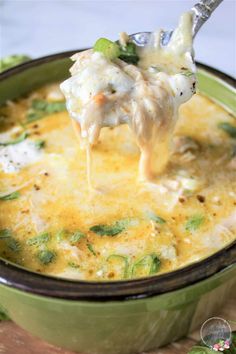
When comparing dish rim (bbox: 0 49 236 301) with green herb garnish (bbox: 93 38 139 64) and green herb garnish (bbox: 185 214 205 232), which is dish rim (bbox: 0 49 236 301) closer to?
green herb garnish (bbox: 185 214 205 232)

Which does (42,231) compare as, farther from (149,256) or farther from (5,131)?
(5,131)

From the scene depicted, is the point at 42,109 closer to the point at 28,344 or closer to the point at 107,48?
the point at 107,48

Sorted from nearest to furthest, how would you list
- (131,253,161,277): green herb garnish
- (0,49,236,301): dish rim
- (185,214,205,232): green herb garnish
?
1. (0,49,236,301): dish rim
2. (131,253,161,277): green herb garnish
3. (185,214,205,232): green herb garnish

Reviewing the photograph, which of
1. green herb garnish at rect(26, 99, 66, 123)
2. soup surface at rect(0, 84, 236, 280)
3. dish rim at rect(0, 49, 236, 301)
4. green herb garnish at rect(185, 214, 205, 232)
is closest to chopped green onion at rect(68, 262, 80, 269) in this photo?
soup surface at rect(0, 84, 236, 280)

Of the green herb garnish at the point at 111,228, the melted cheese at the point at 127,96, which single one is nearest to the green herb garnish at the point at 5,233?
the green herb garnish at the point at 111,228

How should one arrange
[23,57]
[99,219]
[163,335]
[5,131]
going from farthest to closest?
[23,57] → [5,131] → [99,219] → [163,335]

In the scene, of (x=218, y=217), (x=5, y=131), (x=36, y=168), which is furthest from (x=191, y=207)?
(x=5, y=131)

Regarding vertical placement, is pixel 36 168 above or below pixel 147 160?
below
